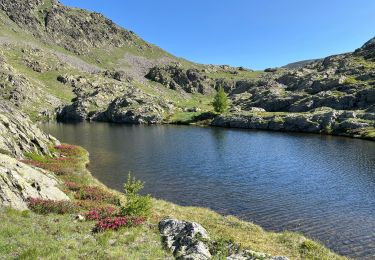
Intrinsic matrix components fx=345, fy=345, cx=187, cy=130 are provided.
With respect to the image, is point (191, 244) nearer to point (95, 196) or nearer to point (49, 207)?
point (49, 207)

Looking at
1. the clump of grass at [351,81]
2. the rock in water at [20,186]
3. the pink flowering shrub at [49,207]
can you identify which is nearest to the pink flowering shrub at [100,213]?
the pink flowering shrub at [49,207]

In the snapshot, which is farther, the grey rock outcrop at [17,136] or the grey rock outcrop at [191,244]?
the grey rock outcrop at [17,136]

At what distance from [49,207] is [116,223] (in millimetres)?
6359

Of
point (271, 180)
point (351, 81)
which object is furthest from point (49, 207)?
point (351, 81)

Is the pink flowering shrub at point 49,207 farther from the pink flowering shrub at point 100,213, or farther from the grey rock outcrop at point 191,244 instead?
the grey rock outcrop at point 191,244

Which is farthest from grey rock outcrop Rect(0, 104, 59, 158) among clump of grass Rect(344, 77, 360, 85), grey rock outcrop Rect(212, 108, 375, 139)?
clump of grass Rect(344, 77, 360, 85)

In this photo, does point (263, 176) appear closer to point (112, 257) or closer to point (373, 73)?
point (112, 257)

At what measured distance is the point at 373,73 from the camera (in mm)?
182875

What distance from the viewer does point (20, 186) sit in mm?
28828

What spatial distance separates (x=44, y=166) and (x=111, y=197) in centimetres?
1651

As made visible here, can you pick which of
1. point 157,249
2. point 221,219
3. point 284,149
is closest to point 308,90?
point 284,149

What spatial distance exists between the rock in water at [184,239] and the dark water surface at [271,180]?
46.5 ft

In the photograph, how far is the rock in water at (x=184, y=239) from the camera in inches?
812

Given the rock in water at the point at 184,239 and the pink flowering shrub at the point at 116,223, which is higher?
the pink flowering shrub at the point at 116,223
